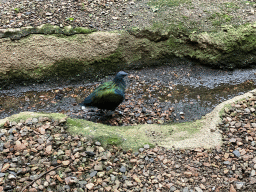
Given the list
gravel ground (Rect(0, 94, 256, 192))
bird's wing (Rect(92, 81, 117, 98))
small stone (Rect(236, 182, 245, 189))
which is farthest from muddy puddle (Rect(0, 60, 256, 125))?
small stone (Rect(236, 182, 245, 189))

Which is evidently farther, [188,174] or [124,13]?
[124,13]

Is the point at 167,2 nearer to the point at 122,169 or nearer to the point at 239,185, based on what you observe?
the point at 122,169

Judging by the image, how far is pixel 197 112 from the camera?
4664 mm

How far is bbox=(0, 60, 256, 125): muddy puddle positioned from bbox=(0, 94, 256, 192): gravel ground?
111cm

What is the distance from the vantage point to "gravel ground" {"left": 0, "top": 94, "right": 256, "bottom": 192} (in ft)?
9.57

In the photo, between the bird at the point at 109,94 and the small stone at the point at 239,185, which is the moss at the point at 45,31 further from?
the small stone at the point at 239,185

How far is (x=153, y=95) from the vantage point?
507cm

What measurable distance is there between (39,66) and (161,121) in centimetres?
291

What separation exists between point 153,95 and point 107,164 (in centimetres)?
226

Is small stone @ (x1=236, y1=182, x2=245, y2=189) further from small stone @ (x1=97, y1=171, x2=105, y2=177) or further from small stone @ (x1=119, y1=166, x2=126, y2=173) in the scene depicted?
small stone @ (x1=97, y1=171, x2=105, y2=177)

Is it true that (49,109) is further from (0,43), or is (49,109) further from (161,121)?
(161,121)

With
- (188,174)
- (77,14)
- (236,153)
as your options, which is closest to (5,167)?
(188,174)

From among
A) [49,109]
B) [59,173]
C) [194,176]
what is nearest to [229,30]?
[194,176]

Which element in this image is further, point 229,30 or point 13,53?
point 229,30
